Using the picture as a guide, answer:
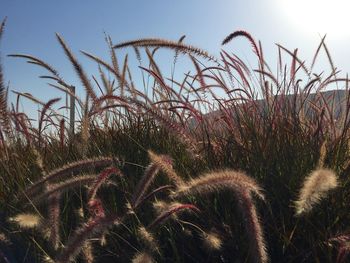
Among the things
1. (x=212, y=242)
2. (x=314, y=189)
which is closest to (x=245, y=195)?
(x=314, y=189)

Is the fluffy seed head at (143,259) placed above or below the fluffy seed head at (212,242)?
above

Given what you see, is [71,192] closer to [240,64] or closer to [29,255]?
[29,255]

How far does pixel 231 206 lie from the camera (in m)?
2.14

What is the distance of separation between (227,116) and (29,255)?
1162mm

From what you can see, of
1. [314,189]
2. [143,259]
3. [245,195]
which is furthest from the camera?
[143,259]

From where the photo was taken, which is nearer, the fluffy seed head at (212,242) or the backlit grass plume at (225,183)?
the backlit grass plume at (225,183)

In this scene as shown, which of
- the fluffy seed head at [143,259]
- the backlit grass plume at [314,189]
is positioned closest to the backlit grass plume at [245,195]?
the backlit grass plume at [314,189]

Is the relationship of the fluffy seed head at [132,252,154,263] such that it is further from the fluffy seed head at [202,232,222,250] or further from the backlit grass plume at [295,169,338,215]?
the backlit grass plume at [295,169,338,215]

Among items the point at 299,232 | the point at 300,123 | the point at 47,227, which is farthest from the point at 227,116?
the point at 47,227

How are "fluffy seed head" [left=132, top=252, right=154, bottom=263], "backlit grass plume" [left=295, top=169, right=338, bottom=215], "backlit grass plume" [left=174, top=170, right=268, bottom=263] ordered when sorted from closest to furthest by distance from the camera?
"backlit grass plume" [left=295, top=169, right=338, bottom=215] < "backlit grass plume" [left=174, top=170, right=268, bottom=263] < "fluffy seed head" [left=132, top=252, right=154, bottom=263]

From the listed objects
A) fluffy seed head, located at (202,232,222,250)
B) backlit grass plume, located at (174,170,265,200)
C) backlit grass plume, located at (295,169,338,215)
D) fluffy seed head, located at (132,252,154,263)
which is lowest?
fluffy seed head, located at (202,232,222,250)

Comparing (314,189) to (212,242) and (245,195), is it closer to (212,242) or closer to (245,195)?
(245,195)

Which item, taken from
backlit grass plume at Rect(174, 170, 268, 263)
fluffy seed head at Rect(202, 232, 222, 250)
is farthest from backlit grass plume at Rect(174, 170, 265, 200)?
fluffy seed head at Rect(202, 232, 222, 250)

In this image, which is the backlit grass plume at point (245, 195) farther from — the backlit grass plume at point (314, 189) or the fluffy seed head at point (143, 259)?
the fluffy seed head at point (143, 259)
